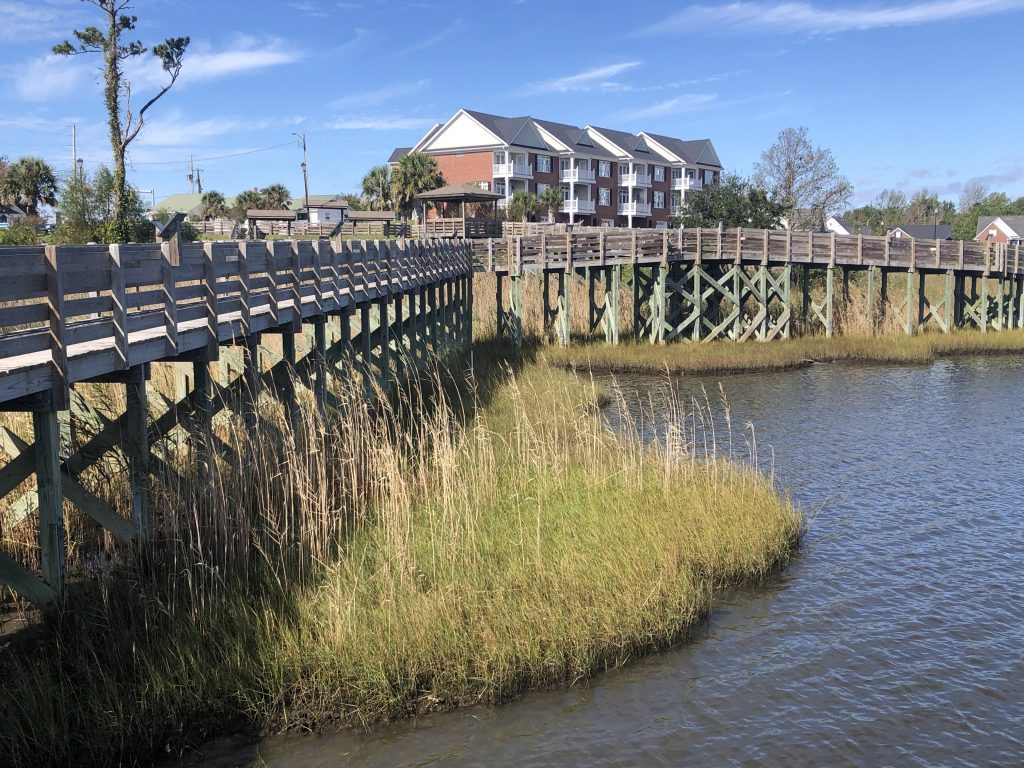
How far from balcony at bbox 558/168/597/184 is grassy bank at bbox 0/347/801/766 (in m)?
69.1

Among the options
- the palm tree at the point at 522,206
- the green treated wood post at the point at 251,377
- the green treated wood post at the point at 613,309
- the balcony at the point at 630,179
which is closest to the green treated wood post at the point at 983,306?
the green treated wood post at the point at 613,309

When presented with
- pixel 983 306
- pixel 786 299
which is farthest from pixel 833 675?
pixel 983 306

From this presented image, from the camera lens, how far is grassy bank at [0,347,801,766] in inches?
259

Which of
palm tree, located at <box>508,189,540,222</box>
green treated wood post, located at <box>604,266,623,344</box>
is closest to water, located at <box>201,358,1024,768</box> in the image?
green treated wood post, located at <box>604,266,623,344</box>

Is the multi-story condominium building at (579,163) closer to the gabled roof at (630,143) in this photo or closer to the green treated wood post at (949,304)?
the gabled roof at (630,143)

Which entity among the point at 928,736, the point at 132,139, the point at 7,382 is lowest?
the point at 928,736

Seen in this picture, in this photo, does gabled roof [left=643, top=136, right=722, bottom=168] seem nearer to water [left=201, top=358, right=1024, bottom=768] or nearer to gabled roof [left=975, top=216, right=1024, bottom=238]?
gabled roof [left=975, top=216, right=1024, bottom=238]

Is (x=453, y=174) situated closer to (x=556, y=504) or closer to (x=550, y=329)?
(x=550, y=329)

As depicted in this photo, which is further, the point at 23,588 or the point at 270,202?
the point at 270,202

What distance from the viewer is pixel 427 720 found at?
7.02 m

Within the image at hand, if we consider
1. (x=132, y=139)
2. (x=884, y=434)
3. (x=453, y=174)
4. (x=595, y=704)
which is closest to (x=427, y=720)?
(x=595, y=704)

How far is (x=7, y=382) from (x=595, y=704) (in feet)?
15.5

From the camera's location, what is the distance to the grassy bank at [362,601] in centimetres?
658

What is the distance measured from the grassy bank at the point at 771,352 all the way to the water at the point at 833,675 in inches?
524
